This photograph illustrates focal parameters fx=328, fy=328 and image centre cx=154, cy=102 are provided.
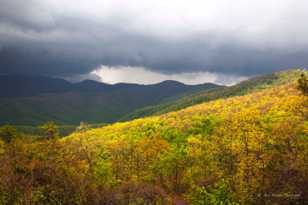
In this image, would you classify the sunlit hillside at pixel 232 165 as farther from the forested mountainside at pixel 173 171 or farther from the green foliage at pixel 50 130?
the green foliage at pixel 50 130

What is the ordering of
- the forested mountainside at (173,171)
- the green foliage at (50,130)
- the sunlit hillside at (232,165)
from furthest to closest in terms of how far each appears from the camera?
the green foliage at (50,130) → the sunlit hillside at (232,165) → the forested mountainside at (173,171)

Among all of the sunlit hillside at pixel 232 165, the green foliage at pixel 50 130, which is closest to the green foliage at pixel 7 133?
the sunlit hillside at pixel 232 165

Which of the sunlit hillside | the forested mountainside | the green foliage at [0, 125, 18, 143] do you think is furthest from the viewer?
the green foliage at [0, 125, 18, 143]

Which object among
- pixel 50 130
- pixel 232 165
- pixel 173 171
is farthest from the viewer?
pixel 173 171

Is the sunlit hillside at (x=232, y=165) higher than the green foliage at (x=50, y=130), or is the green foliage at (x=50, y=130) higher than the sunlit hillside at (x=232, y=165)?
the green foliage at (x=50, y=130)

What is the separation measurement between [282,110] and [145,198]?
3646 inches

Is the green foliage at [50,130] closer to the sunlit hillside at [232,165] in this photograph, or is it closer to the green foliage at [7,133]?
the sunlit hillside at [232,165]

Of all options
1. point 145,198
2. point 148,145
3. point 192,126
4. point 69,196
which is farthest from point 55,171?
point 192,126

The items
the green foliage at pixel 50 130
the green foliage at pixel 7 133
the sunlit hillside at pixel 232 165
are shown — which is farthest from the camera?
the green foliage at pixel 7 133

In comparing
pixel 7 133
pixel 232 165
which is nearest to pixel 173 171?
pixel 232 165

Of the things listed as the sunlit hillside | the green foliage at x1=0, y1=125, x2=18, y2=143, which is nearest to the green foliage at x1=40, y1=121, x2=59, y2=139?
the sunlit hillside

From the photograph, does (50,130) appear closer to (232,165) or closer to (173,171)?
(232,165)

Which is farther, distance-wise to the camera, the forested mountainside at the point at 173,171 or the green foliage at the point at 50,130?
the green foliage at the point at 50,130

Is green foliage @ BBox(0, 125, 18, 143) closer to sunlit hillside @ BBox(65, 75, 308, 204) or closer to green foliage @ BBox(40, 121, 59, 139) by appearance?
sunlit hillside @ BBox(65, 75, 308, 204)
